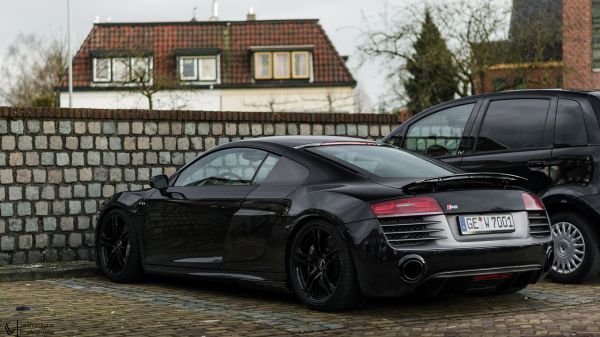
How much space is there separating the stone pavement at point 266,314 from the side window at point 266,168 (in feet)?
3.26

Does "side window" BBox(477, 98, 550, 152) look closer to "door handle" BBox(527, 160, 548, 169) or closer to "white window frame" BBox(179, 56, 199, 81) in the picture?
"door handle" BBox(527, 160, 548, 169)

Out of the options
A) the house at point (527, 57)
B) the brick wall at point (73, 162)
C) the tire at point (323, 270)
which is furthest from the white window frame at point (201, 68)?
the tire at point (323, 270)

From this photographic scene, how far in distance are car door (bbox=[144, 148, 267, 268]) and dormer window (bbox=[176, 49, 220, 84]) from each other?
5211cm

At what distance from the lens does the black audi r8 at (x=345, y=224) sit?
7367 millimetres

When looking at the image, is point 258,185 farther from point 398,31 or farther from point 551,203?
point 398,31

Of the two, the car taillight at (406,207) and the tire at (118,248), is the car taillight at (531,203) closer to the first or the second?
the car taillight at (406,207)

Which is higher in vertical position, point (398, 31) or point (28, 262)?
point (398, 31)

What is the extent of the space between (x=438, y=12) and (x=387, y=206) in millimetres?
33162

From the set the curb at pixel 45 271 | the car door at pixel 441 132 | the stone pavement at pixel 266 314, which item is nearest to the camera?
the stone pavement at pixel 266 314

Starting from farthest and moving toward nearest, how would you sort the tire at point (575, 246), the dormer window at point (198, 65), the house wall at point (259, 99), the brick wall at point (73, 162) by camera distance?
the dormer window at point (198, 65)
the house wall at point (259, 99)
the brick wall at point (73, 162)
the tire at point (575, 246)

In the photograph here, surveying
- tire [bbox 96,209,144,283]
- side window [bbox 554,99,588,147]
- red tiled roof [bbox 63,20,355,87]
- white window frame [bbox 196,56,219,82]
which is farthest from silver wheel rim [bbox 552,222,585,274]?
white window frame [bbox 196,56,219,82]

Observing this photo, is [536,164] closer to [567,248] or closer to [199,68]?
[567,248]

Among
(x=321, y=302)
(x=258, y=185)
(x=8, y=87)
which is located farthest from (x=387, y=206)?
(x=8, y=87)

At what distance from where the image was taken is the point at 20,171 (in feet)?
39.5
